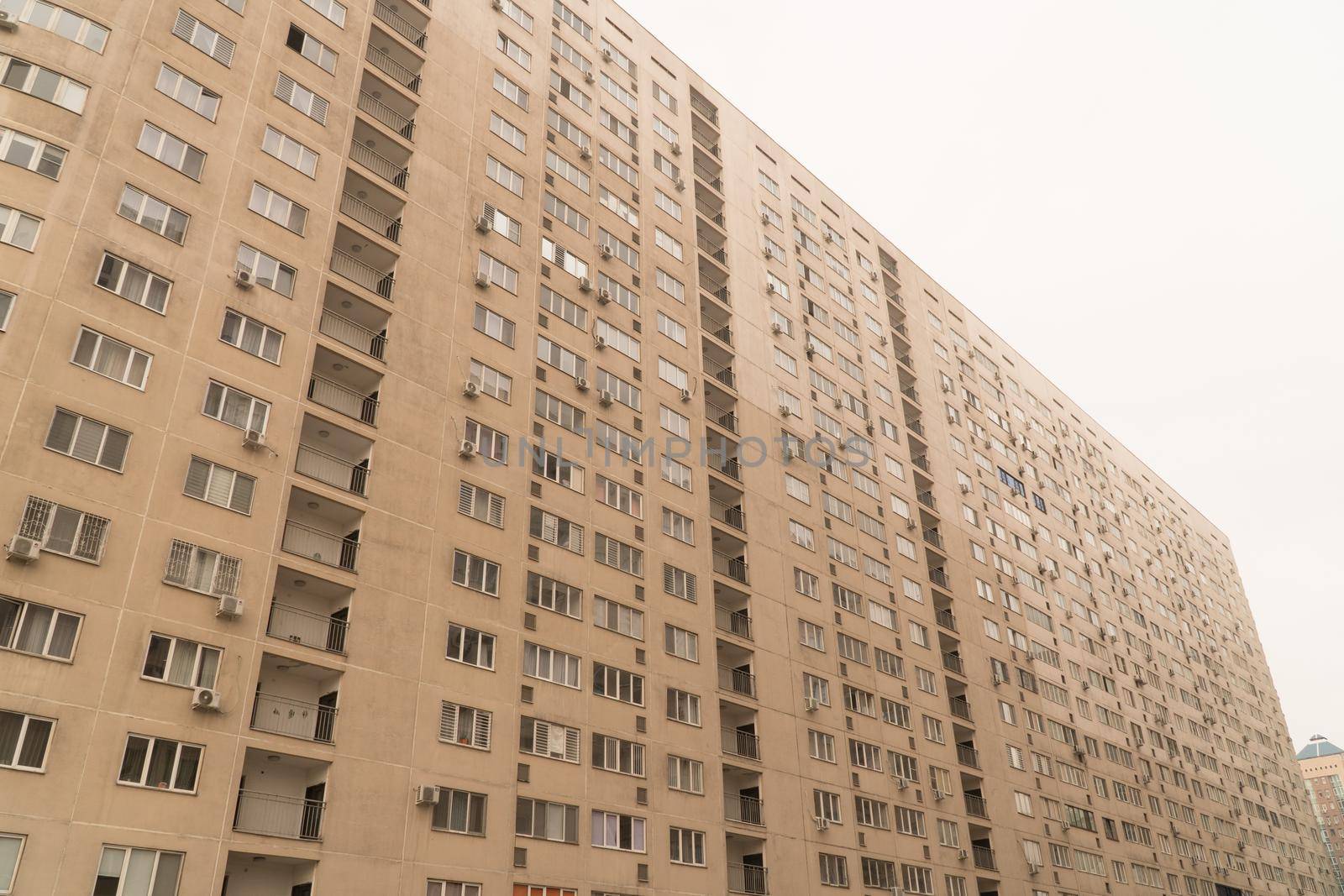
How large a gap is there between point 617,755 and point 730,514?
1679 cm

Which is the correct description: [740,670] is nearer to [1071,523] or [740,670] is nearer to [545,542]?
[545,542]

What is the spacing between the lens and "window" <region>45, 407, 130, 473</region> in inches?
1182

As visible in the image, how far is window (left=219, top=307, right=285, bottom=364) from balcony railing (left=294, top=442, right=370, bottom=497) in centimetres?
349

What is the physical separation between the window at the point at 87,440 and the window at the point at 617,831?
69.3ft

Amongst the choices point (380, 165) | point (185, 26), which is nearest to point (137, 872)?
point (380, 165)

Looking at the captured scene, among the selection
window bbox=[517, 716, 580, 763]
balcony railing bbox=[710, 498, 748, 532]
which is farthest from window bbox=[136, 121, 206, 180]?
balcony railing bbox=[710, 498, 748, 532]

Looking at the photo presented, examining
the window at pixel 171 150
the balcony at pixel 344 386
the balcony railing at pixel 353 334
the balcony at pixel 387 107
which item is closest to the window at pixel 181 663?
the balcony at pixel 344 386

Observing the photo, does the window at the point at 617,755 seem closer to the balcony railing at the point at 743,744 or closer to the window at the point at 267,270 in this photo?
the balcony railing at the point at 743,744

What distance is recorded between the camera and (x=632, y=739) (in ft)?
139

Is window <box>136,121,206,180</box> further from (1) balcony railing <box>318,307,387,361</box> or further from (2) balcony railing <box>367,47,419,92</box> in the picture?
(2) balcony railing <box>367,47,419,92</box>

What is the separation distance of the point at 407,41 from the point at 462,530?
2308 centimetres

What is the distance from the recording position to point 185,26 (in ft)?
126

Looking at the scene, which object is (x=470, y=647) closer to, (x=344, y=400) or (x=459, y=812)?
(x=459, y=812)

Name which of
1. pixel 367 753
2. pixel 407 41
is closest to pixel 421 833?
pixel 367 753
